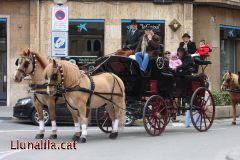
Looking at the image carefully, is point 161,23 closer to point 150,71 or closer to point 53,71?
point 150,71

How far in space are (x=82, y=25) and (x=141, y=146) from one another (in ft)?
48.0

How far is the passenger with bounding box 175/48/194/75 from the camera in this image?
53.8ft

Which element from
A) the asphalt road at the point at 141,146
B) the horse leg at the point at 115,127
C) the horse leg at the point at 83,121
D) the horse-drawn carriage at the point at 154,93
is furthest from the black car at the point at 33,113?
the horse leg at the point at 83,121

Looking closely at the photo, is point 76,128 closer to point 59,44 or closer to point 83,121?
point 83,121

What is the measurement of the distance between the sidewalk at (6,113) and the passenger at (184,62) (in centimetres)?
801

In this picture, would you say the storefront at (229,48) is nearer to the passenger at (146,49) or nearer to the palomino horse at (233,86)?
the palomino horse at (233,86)

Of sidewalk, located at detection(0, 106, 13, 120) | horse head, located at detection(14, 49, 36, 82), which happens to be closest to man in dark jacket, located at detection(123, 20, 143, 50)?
horse head, located at detection(14, 49, 36, 82)

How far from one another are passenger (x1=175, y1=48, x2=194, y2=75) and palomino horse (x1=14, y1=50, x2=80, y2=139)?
3839 mm

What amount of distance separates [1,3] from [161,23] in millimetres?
7730

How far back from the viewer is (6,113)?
2328 centimetres

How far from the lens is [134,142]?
14.0m

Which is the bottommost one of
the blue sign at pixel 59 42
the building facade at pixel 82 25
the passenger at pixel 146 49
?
the passenger at pixel 146 49

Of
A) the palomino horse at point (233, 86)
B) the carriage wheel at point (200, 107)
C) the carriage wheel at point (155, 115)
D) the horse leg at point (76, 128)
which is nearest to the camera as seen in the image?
the horse leg at point (76, 128)

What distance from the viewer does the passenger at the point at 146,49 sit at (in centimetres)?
1502
